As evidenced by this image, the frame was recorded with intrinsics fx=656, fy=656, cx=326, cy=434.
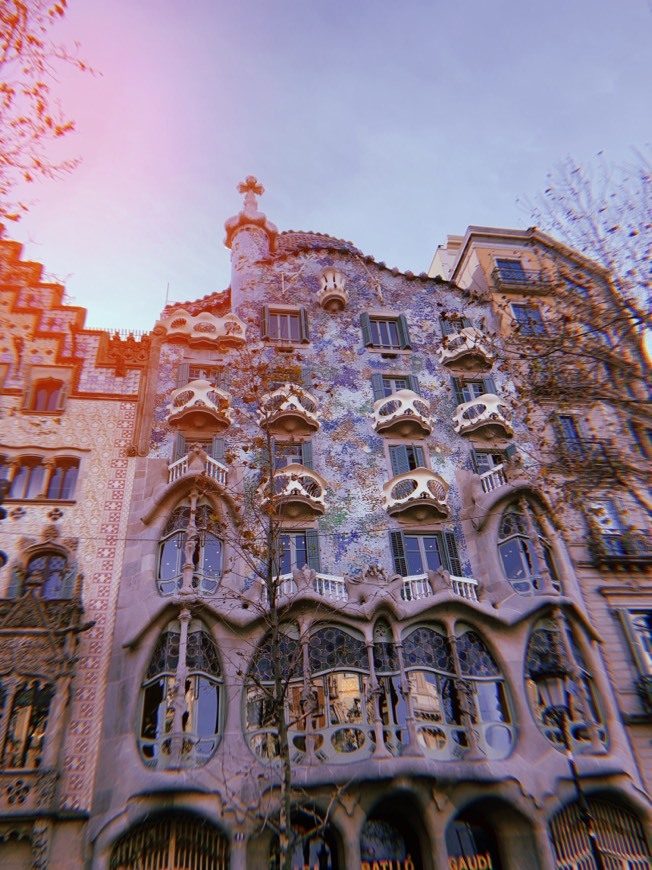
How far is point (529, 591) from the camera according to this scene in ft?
59.9

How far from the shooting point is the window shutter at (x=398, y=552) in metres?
19.1

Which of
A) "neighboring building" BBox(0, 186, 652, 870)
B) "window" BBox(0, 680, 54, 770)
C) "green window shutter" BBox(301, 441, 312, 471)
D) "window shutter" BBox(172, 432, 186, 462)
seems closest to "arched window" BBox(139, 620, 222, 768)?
"neighboring building" BBox(0, 186, 652, 870)

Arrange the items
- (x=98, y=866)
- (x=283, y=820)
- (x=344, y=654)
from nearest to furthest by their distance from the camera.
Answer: (x=283, y=820)
(x=98, y=866)
(x=344, y=654)

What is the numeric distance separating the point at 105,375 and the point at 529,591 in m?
14.4

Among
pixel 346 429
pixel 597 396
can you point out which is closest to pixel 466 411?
pixel 346 429

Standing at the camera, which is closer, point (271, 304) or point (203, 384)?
point (203, 384)

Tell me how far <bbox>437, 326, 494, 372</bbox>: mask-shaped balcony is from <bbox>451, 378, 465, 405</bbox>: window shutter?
0.64 m

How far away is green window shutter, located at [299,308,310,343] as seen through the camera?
23578 millimetres

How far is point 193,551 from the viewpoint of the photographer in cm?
1731

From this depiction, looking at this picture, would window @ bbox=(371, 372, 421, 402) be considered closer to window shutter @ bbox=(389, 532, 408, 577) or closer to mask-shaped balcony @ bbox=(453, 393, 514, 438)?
mask-shaped balcony @ bbox=(453, 393, 514, 438)

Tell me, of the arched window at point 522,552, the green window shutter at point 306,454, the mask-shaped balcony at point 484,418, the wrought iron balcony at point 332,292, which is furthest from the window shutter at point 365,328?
the arched window at point 522,552

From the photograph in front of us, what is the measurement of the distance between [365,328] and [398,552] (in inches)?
357

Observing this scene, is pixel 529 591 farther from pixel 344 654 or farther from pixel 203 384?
pixel 203 384

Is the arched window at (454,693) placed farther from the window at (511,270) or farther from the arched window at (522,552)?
the window at (511,270)
